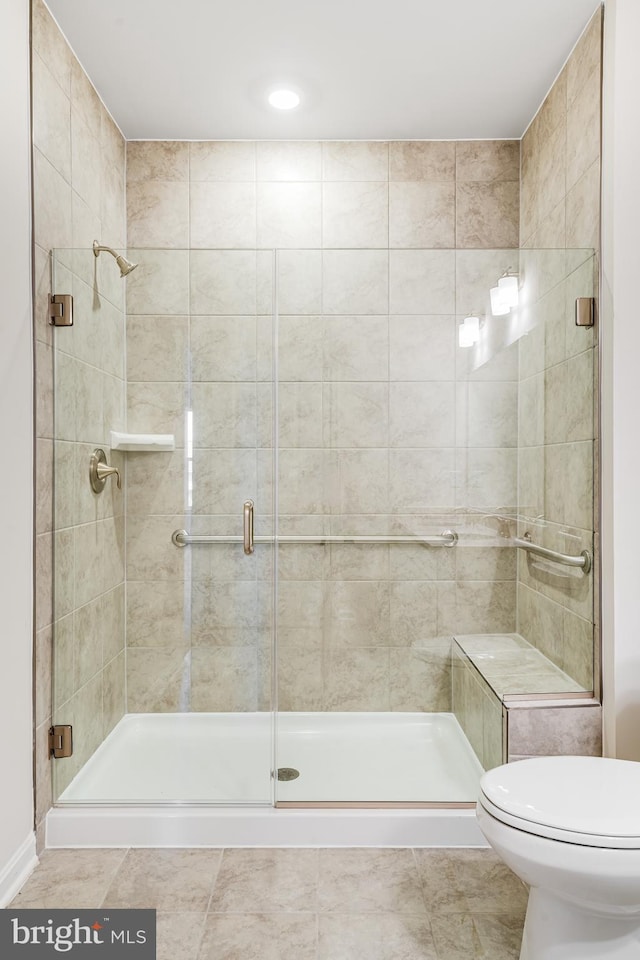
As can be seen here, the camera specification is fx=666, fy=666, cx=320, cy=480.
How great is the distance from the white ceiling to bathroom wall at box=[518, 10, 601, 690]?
0.94ft

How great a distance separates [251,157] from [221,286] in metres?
1.09

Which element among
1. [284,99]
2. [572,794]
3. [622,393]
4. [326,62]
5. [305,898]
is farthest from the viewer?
[284,99]

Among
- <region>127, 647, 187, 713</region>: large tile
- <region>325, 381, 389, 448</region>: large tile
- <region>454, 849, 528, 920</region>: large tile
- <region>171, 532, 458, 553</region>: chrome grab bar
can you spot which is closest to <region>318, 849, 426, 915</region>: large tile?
<region>454, 849, 528, 920</region>: large tile

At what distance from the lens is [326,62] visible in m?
2.32

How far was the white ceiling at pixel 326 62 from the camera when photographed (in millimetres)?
2078

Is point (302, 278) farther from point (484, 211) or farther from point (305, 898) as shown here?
point (305, 898)

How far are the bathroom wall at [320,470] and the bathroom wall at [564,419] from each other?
7 centimetres

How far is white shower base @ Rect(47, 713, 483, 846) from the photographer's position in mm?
2043

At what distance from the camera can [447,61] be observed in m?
2.33

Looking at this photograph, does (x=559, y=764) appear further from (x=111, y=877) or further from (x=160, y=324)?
(x=160, y=324)

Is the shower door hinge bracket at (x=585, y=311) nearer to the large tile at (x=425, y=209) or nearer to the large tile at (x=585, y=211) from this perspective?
the large tile at (x=585, y=211)

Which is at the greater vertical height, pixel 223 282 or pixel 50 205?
pixel 50 205

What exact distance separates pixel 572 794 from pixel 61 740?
1.51m

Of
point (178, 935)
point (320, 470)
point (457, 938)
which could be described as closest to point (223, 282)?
point (320, 470)
